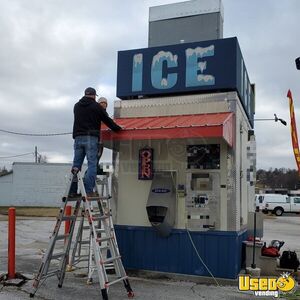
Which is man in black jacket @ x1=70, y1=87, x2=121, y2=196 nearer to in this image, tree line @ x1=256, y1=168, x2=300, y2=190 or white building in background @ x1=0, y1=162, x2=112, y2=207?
white building in background @ x1=0, y1=162, x2=112, y2=207

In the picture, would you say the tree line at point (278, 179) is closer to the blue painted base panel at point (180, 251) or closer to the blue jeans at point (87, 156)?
the blue painted base panel at point (180, 251)

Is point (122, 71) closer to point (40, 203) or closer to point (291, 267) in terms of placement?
point (291, 267)

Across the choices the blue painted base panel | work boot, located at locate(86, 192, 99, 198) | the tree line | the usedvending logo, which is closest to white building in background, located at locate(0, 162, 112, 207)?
the blue painted base panel

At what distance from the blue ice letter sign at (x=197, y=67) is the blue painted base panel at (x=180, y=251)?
288 centimetres

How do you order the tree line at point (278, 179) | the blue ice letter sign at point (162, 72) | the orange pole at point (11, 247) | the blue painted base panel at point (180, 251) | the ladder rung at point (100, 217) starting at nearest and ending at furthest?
the ladder rung at point (100, 217) < the blue painted base panel at point (180, 251) < the orange pole at point (11, 247) < the blue ice letter sign at point (162, 72) < the tree line at point (278, 179)

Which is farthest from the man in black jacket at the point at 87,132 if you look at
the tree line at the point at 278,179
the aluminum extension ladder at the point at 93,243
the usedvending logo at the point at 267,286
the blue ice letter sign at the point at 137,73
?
the tree line at the point at 278,179

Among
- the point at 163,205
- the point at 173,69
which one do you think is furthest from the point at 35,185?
the point at 163,205

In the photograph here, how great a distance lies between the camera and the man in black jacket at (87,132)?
7.23m

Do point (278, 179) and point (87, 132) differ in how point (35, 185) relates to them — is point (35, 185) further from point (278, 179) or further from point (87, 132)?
point (278, 179)

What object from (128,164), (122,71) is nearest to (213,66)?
(122,71)

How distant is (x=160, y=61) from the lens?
353 inches

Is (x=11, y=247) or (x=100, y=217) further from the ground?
(x=100, y=217)

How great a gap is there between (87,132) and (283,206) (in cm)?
3570

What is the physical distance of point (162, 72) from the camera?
894cm
